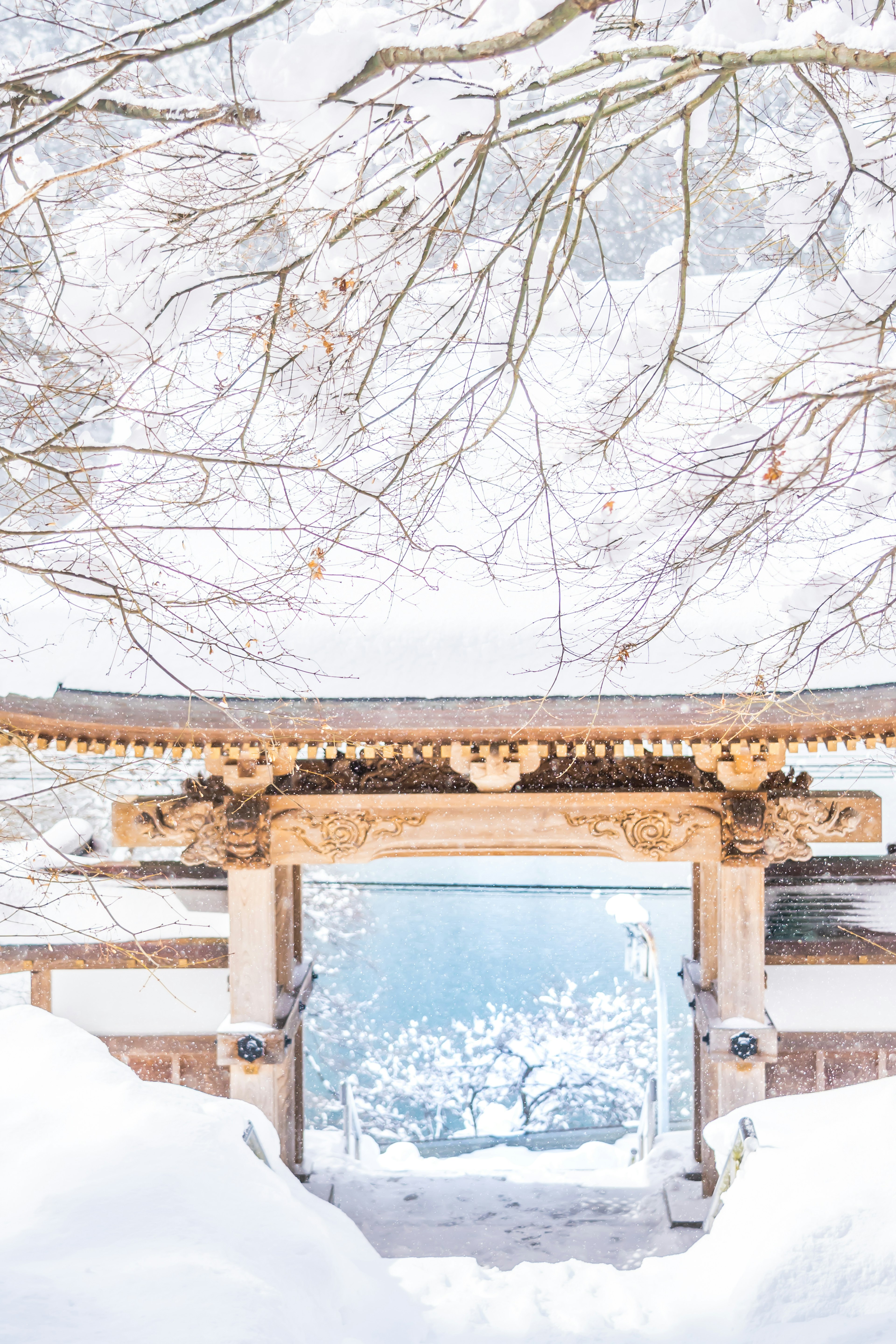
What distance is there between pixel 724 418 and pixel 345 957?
14787 millimetres

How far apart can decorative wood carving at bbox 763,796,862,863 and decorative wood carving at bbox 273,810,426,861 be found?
85.3 inches

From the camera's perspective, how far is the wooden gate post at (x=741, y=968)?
5.84 m

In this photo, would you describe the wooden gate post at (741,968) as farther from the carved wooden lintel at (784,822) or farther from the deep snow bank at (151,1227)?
the deep snow bank at (151,1227)

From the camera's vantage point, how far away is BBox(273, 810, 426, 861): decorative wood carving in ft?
19.2

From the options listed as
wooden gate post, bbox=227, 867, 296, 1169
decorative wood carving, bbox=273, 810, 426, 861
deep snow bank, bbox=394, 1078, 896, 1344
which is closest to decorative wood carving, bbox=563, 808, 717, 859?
decorative wood carving, bbox=273, 810, 426, 861

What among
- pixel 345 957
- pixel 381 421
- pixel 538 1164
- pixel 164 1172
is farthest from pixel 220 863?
pixel 345 957

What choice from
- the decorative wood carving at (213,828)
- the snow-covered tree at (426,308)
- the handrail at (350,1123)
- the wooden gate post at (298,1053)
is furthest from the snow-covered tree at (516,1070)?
the snow-covered tree at (426,308)

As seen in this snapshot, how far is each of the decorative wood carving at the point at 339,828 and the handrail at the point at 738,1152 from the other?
2.45 metres

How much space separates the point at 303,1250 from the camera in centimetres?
376

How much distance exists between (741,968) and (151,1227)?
387 cm

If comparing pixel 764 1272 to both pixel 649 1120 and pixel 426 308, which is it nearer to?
pixel 426 308

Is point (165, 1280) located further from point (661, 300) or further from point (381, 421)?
point (661, 300)

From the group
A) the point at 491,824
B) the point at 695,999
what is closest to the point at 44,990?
the point at 491,824

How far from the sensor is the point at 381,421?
515 centimetres
